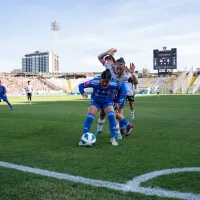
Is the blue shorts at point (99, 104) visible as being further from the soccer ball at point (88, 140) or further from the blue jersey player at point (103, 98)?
the soccer ball at point (88, 140)

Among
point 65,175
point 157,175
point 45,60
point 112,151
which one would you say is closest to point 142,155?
point 112,151

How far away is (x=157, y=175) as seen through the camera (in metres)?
4.05

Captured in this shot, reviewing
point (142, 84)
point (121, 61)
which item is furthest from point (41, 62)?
point (121, 61)

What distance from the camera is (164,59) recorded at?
267 ft

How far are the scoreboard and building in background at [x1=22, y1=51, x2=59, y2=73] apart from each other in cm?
7673

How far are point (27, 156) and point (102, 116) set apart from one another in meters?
2.56

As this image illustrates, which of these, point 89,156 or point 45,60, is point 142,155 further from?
point 45,60

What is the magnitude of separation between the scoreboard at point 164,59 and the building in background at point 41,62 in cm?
7673

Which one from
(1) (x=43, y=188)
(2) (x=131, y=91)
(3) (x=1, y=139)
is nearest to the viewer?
(1) (x=43, y=188)

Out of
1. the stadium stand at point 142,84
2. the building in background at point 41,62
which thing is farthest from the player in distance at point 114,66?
the building in background at point 41,62

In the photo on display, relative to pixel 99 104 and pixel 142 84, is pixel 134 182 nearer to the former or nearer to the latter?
pixel 99 104

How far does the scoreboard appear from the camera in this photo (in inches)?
3147

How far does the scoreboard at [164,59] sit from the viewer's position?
3147 inches

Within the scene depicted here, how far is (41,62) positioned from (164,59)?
92847mm
